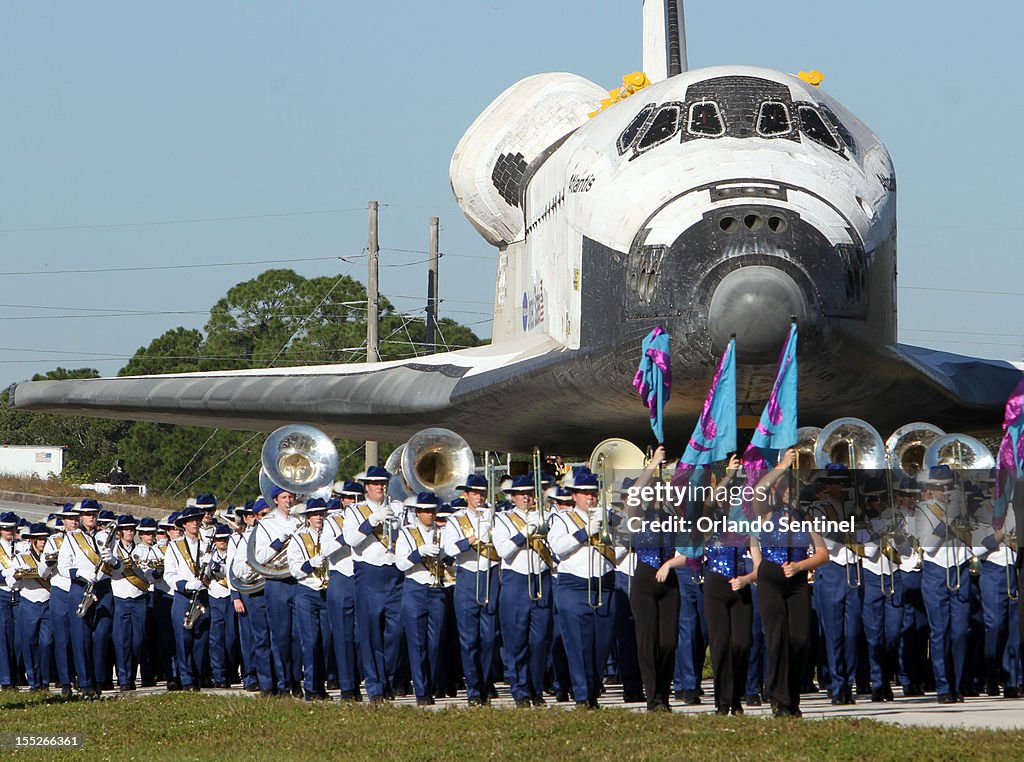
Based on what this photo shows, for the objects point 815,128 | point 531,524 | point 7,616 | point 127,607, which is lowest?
point 7,616

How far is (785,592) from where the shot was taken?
8.95m

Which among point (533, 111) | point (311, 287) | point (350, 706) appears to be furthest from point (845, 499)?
point (311, 287)

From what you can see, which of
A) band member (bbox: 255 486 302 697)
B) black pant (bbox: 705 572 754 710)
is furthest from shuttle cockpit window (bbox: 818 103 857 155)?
band member (bbox: 255 486 302 697)

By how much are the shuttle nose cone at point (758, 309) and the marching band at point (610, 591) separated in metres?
Result: 0.90

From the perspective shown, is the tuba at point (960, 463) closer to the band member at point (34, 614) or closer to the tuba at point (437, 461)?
the tuba at point (437, 461)

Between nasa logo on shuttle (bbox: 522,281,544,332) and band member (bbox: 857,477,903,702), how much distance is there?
4.82 meters

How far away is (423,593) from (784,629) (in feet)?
9.51

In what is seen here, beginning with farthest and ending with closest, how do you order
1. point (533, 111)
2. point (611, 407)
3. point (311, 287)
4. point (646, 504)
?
point (311, 287) < point (533, 111) < point (611, 407) < point (646, 504)

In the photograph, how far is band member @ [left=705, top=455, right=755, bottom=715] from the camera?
909 cm

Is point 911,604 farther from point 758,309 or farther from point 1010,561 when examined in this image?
point 758,309

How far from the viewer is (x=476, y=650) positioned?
1085 centimetres

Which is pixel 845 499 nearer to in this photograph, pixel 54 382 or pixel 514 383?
pixel 514 383

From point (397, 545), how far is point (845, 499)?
Answer: 9.76ft

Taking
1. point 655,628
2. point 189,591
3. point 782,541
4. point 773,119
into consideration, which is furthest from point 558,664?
point 773,119
